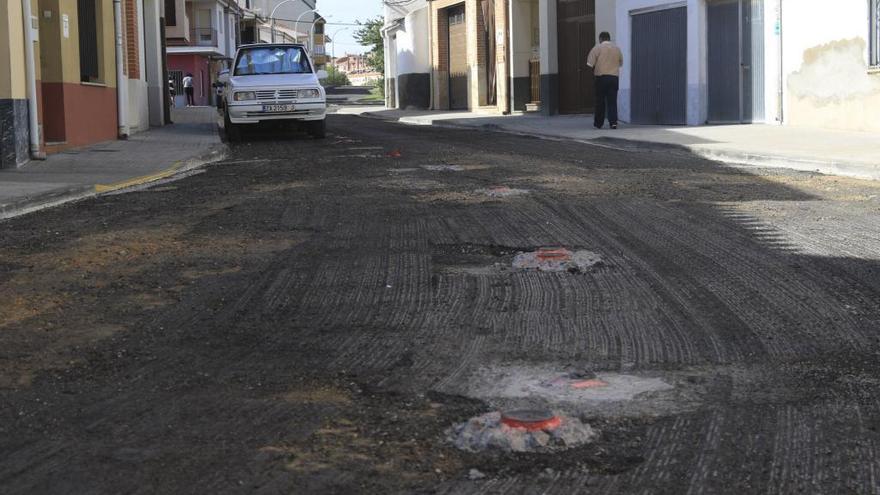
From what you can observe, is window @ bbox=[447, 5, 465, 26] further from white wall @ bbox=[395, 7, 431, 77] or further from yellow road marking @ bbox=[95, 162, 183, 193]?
yellow road marking @ bbox=[95, 162, 183, 193]

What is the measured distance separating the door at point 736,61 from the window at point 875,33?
2886 millimetres

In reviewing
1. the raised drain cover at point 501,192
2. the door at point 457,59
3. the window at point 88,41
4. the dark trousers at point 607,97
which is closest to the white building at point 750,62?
the dark trousers at point 607,97

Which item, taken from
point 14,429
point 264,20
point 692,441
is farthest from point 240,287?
point 264,20

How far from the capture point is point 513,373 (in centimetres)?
430

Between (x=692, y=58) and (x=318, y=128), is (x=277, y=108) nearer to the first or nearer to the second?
(x=318, y=128)

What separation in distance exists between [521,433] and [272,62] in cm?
1826

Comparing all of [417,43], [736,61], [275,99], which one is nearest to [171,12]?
[417,43]

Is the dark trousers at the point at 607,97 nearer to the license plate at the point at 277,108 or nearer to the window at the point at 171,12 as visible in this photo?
the license plate at the point at 277,108

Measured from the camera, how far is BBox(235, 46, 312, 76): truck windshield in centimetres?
2091

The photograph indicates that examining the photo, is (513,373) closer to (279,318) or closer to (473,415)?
(473,415)

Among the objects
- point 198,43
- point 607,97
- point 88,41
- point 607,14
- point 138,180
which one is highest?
point 198,43

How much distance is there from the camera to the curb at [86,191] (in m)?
9.62

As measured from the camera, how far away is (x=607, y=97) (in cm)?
2181

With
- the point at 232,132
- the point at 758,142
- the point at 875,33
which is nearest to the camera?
the point at 758,142
